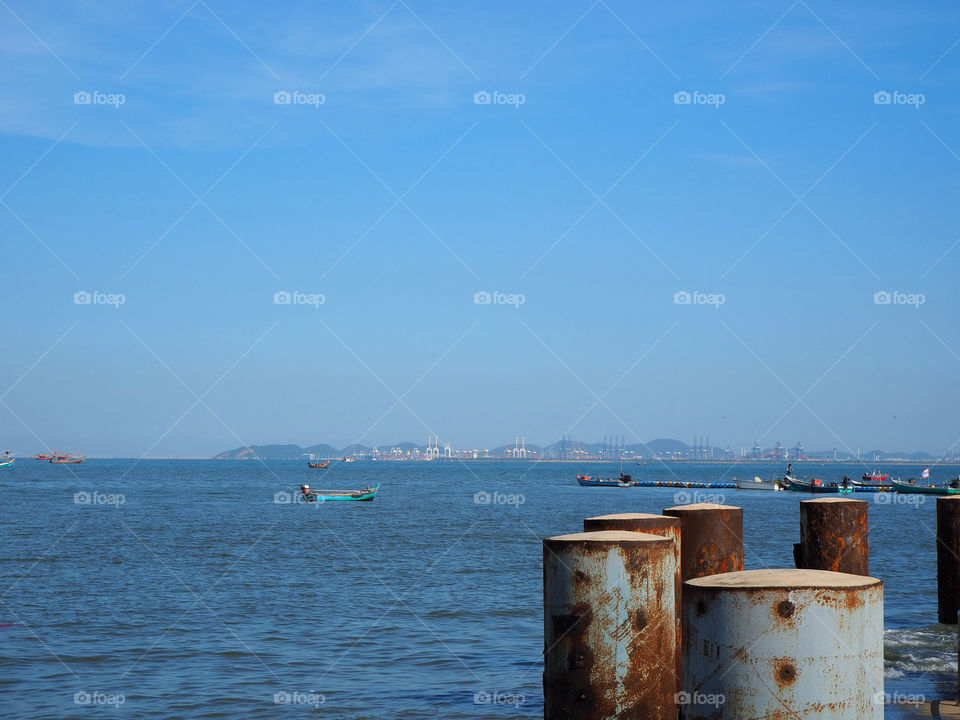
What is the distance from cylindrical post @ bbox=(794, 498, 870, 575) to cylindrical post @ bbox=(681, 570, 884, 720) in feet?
24.4

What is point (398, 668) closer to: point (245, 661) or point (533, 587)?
point (245, 661)

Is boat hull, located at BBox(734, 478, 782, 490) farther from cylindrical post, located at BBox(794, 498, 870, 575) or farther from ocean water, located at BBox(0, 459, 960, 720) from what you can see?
cylindrical post, located at BBox(794, 498, 870, 575)

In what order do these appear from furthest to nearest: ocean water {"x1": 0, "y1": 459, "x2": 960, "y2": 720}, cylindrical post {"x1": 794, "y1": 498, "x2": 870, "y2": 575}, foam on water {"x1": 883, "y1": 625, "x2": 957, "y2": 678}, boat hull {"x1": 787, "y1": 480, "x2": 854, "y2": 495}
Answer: boat hull {"x1": 787, "y1": 480, "x2": 854, "y2": 495}, foam on water {"x1": 883, "y1": 625, "x2": 957, "y2": 678}, ocean water {"x1": 0, "y1": 459, "x2": 960, "y2": 720}, cylindrical post {"x1": 794, "y1": 498, "x2": 870, "y2": 575}

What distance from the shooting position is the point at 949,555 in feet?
60.4

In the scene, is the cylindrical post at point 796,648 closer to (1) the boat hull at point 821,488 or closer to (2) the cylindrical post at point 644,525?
(2) the cylindrical post at point 644,525

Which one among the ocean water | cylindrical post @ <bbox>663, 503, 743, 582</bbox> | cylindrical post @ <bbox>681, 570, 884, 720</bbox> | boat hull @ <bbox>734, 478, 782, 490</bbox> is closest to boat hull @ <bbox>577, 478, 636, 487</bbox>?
boat hull @ <bbox>734, 478, 782, 490</bbox>

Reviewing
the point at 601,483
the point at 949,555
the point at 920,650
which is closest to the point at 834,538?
the point at 949,555

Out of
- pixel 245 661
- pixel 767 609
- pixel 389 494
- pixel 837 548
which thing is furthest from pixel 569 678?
pixel 389 494

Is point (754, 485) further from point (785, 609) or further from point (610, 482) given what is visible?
point (785, 609)

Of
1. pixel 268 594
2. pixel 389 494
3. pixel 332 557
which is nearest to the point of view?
pixel 268 594

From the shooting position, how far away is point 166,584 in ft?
109

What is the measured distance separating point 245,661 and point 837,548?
1145cm

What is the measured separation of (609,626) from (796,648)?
313 centimetres

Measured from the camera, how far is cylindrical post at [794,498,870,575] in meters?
13.8
